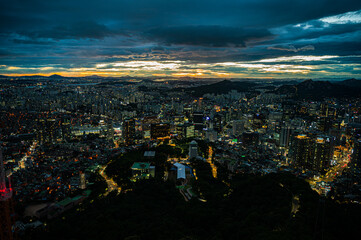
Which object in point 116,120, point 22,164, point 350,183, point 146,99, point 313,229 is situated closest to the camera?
point 313,229

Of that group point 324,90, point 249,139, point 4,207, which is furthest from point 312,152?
point 324,90

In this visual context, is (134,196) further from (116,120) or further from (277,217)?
(116,120)

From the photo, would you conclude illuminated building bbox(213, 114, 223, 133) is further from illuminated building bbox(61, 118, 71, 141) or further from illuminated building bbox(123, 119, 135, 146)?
illuminated building bbox(61, 118, 71, 141)

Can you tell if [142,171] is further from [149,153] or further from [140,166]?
[149,153]

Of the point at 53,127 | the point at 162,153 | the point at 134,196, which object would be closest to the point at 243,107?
the point at 162,153

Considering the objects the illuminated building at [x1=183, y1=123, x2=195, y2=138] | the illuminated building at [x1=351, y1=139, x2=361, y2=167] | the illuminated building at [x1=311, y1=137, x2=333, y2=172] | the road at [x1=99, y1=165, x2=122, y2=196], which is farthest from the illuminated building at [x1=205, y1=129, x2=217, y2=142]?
the road at [x1=99, y1=165, x2=122, y2=196]

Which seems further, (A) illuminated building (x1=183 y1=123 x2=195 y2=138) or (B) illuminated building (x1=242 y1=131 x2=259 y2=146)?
(A) illuminated building (x1=183 y1=123 x2=195 y2=138)

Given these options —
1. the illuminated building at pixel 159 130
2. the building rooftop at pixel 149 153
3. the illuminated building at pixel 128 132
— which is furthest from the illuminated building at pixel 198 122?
the building rooftop at pixel 149 153

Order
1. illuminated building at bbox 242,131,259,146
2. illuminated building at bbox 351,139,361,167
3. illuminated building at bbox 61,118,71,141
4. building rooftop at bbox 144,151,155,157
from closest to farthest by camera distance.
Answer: illuminated building at bbox 351,139,361,167
building rooftop at bbox 144,151,155,157
illuminated building at bbox 242,131,259,146
illuminated building at bbox 61,118,71,141
